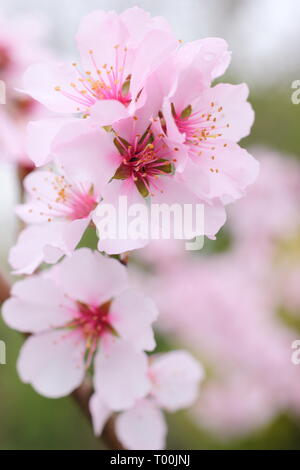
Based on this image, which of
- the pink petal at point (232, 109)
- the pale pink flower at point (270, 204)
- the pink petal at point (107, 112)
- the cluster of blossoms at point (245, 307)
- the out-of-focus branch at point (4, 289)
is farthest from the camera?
the pale pink flower at point (270, 204)

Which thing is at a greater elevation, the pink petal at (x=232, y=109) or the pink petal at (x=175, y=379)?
the pink petal at (x=232, y=109)

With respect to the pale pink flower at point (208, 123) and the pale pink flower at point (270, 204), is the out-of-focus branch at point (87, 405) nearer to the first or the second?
the pale pink flower at point (208, 123)

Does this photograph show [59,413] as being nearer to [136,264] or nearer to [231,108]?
[136,264]

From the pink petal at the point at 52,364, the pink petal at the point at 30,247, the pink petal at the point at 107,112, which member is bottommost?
the pink petal at the point at 52,364

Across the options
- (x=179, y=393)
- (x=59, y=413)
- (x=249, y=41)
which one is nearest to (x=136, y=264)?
(x=59, y=413)

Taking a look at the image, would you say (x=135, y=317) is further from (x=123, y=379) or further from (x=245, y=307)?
(x=245, y=307)

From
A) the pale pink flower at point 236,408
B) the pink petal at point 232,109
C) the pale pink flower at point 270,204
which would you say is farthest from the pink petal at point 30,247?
the pale pink flower at point 270,204

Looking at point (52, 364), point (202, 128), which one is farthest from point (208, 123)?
point (52, 364)
